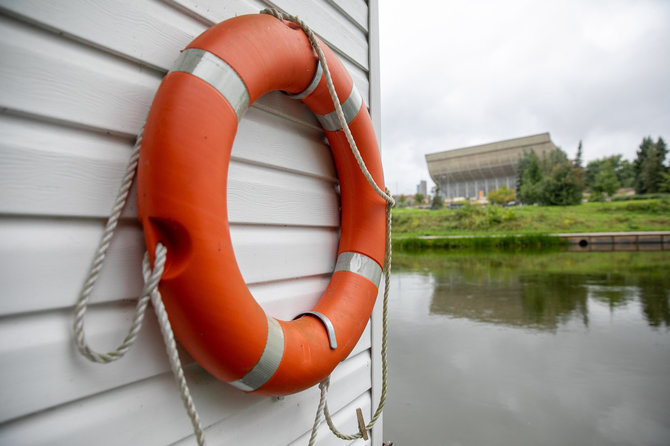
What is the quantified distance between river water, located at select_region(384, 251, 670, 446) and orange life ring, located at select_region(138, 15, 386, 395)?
1.53 meters

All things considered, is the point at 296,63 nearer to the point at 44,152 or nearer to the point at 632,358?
the point at 44,152

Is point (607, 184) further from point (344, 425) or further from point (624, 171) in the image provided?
point (344, 425)

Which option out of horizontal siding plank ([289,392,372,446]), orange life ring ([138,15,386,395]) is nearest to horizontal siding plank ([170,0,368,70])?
orange life ring ([138,15,386,395])

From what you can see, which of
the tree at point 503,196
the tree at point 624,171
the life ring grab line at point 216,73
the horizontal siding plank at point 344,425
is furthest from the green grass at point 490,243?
the tree at point 624,171

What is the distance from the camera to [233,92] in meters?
0.76

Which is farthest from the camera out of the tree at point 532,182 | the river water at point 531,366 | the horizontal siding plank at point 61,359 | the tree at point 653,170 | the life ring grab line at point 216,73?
the tree at point 653,170

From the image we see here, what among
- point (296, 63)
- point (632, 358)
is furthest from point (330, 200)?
point (632, 358)

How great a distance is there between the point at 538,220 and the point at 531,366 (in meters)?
13.6

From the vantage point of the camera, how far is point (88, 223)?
649mm

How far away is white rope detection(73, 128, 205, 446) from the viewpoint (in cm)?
60

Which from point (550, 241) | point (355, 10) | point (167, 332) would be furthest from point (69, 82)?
point (550, 241)

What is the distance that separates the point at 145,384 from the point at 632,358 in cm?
343

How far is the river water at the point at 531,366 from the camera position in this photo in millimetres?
2041

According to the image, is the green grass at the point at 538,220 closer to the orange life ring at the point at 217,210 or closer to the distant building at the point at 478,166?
the orange life ring at the point at 217,210
